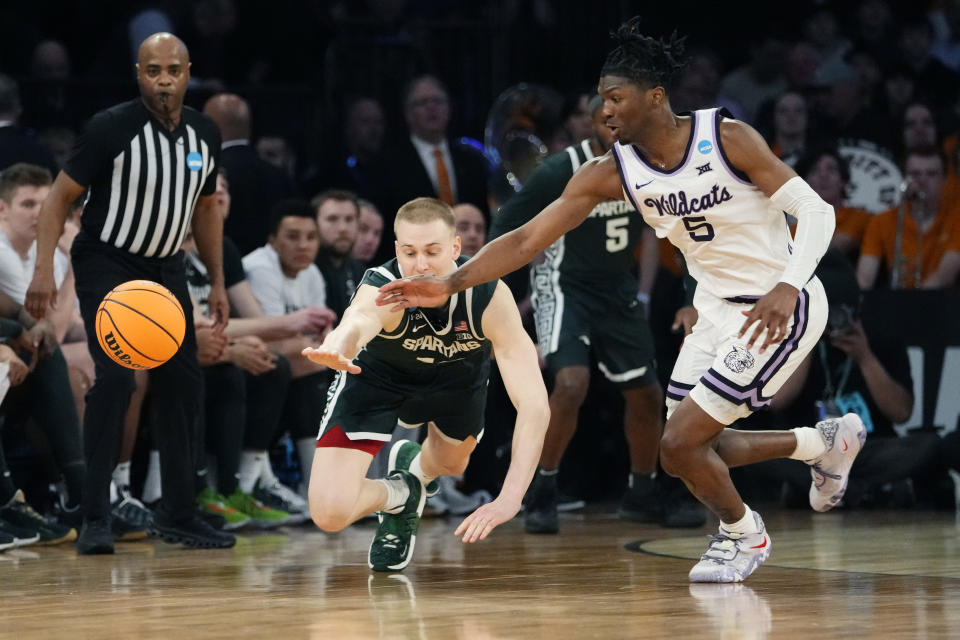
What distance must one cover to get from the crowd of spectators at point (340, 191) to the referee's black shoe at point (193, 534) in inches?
15.5

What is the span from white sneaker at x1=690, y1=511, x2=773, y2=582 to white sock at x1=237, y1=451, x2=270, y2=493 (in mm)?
3145

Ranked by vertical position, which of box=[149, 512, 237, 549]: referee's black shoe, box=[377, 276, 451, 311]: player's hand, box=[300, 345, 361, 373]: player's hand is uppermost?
box=[377, 276, 451, 311]: player's hand

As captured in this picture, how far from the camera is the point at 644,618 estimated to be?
396 cm

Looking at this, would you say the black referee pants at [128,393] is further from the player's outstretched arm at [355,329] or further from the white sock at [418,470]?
the player's outstretched arm at [355,329]

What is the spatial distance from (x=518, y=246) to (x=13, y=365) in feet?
8.65

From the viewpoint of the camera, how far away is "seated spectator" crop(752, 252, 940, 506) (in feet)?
25.3

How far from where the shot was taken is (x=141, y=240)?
590 centimetres

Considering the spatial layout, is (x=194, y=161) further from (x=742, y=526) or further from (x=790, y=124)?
(x=790, y=124)

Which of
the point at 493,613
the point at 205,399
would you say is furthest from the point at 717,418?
the point at 205,399

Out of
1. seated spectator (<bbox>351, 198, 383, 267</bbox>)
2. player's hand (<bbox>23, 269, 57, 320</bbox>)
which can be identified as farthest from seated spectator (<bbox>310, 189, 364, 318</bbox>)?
player's hand (<bbox>23, 269, 57, 320</bbox>)

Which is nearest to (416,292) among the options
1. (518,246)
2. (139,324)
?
(518,246)

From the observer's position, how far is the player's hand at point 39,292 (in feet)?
18.5

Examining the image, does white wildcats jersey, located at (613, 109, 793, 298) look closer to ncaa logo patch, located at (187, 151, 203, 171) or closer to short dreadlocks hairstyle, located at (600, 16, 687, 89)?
short dreadlocks hairstyle, located at (600, 16, 687, 89)

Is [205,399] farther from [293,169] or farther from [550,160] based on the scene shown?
[293,169]
